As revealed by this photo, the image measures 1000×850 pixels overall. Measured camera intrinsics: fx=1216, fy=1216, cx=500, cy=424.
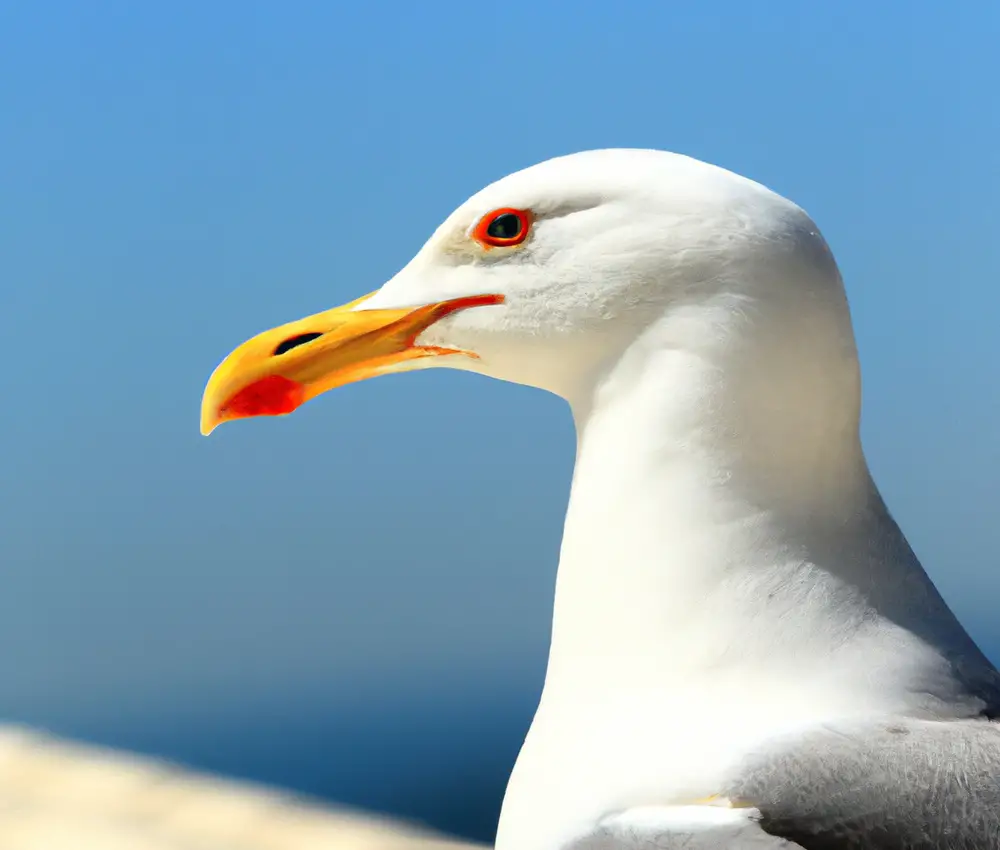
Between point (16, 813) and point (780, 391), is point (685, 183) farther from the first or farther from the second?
point (16, 813)

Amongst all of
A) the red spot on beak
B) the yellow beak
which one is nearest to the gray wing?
the yellow beak

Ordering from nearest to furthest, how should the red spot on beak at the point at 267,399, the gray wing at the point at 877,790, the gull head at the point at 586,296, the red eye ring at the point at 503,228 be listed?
the gray wing at the point at 877,790
the gull head at the point at 586,296
the red eye ring at the point at 503,228
the red spot on beak at the point at 267,399

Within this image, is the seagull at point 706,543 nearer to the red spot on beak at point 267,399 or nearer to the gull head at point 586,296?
the gull head at point 586,296

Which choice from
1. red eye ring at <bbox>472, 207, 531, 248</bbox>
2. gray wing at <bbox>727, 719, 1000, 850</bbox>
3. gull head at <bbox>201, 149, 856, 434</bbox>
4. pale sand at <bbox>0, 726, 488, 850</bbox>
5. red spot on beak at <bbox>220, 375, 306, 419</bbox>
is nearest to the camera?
gray wing at <bbox>727, 719, 1000, 850</bbox>

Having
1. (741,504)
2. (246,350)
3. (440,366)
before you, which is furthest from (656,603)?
(246,350)

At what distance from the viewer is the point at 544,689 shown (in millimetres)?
1416

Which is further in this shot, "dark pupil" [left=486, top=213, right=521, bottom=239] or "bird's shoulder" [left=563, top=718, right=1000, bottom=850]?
"dark pupil" [left=486, top=213, right=521, bottom=239]

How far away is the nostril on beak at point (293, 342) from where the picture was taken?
1500 mm

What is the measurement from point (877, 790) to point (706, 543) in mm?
297

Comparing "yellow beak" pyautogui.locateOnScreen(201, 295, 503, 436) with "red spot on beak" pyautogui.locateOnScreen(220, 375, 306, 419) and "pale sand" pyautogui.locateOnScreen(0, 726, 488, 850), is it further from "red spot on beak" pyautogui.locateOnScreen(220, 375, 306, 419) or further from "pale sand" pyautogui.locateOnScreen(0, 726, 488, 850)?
"pale sand" pyautogui.locateOnScreen(0, 726, 488, 850)

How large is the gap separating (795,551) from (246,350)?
0.71 metres

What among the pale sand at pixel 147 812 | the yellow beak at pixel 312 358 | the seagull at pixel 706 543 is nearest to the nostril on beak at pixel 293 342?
the yellow beak at pixel 312 358

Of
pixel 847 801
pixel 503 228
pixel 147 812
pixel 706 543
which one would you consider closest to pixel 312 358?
pixel 503 228

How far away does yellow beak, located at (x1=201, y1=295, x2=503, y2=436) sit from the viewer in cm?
146
